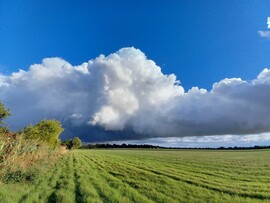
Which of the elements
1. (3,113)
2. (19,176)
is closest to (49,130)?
(3,113)

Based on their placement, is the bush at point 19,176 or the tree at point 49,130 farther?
the tree at point 49,130

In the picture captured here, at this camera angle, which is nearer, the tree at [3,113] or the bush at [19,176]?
the bush at [19,176]

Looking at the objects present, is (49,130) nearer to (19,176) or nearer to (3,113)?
(3,113)

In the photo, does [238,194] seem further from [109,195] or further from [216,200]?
[109,195]

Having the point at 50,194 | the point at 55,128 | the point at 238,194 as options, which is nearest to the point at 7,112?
the point at 55,128

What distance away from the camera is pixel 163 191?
1638cm

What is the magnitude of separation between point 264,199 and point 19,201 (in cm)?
1072

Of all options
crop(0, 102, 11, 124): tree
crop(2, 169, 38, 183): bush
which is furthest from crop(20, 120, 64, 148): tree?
crop(2, 169, 38, 183): bush

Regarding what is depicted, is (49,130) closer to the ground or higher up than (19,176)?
higher up

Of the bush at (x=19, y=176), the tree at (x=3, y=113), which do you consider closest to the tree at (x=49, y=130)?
the tree at (x=3, y=113)

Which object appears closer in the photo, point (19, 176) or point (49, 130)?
point (19, 176)

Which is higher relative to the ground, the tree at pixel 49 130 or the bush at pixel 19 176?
the tree at pixel 49 130

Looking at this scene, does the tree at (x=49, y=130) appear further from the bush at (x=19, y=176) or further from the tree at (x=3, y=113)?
the bush at (x=19, y=176)

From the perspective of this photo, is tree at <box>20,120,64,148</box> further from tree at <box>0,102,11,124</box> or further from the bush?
the bush
